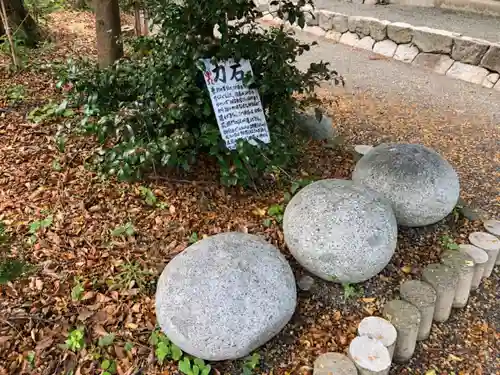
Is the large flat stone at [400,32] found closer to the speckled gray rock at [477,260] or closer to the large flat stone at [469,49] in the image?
the large flat stone at [469,49]

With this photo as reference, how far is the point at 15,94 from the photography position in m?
3.51

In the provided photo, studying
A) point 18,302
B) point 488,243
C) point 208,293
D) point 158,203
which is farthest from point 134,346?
point 488,243

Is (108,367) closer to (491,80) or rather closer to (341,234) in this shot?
(341,234)

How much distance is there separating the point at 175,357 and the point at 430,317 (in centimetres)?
132

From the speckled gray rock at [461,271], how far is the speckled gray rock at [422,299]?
245 mm

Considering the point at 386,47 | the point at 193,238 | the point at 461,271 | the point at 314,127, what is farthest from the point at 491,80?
the point at 193,238

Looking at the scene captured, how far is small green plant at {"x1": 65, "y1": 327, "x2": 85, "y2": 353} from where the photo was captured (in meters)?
1.84

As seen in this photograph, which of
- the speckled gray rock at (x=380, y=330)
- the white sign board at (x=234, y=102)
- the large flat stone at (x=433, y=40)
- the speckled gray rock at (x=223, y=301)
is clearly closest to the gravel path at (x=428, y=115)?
the large flat stone at (x=433, y=40)

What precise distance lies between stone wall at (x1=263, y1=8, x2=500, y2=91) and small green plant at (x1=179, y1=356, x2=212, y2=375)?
16.0ft

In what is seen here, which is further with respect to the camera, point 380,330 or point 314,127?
point 314,127

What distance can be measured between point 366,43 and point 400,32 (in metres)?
0.66

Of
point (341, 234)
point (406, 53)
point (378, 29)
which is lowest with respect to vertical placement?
point (341, 234)

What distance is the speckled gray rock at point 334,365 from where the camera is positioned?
1784 mm

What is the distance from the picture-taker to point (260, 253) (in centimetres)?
195
